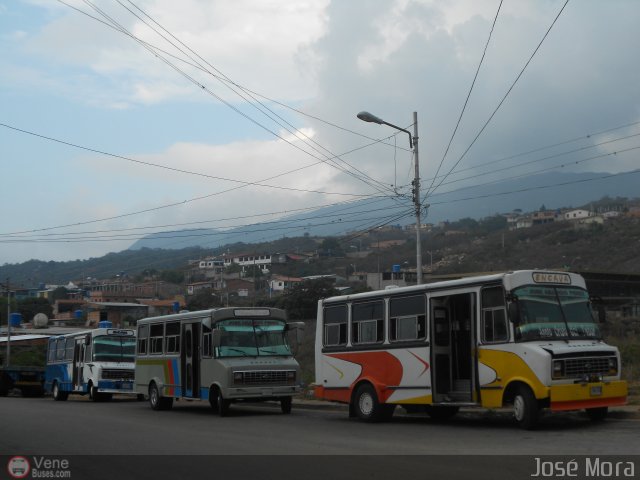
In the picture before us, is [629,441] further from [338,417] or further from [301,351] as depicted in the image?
[301,351]

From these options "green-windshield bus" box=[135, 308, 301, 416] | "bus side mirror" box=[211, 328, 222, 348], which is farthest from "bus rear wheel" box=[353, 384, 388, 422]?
"bus side mirror" box=[211, 328, 222, 348]

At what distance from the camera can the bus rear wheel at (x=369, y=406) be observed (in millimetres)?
18031

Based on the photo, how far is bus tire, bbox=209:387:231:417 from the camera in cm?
2102

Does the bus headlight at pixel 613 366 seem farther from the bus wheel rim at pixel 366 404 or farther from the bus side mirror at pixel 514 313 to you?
the bus wheel rim at pixel 366 404

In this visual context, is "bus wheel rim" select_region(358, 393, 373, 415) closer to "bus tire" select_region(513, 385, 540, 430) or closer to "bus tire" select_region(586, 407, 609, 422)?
"bus tire" select_region(513, 385, 540, 430)

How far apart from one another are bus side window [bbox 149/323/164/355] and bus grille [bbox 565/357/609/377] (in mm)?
14782

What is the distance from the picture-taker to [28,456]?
12312 mm

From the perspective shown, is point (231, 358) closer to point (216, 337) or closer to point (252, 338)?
point (216, 337)

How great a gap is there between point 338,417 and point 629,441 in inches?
370

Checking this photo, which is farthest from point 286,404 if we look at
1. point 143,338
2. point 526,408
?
point 526,408

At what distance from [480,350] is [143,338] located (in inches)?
587

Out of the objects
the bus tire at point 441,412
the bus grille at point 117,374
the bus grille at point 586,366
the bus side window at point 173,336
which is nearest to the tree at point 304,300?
the bus grille at point 117,374

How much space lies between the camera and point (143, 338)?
27.2 m

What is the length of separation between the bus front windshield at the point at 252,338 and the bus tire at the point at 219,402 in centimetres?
102
